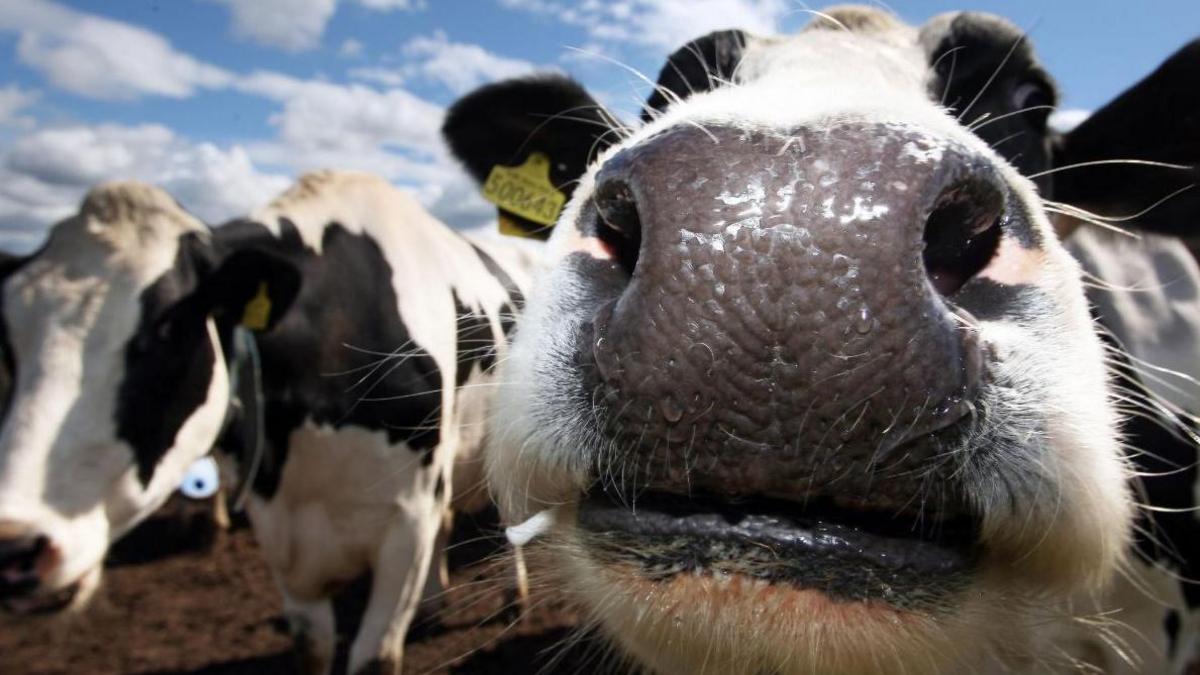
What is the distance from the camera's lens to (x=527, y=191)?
3479mm

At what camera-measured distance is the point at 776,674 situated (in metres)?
1.29

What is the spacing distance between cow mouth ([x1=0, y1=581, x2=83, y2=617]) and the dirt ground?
0.59 metres

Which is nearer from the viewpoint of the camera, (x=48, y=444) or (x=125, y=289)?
(x=48, y=444)

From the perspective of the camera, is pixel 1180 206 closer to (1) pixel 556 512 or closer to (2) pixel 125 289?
(1) pixel 556 512

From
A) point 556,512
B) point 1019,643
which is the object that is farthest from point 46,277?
point 1019,643

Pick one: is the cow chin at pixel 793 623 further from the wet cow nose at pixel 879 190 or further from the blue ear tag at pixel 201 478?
the blue ear tag at pixel 201 478

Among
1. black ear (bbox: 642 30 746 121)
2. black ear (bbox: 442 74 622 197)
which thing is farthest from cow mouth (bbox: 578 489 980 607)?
black ear (bbox: 442 74 622 197)

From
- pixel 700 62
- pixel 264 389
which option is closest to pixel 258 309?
pixel 264 389

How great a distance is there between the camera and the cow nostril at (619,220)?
43.2 inches

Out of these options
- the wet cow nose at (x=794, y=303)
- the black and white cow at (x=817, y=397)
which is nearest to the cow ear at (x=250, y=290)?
the black and white cow at (x=817, y=397)

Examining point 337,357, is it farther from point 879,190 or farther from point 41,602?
point 879,190

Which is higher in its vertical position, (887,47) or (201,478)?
(887,47)

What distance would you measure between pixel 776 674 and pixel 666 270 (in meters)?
0.72

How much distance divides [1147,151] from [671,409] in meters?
2.19
